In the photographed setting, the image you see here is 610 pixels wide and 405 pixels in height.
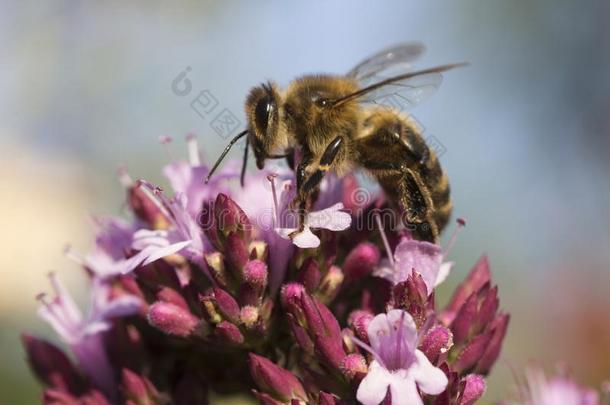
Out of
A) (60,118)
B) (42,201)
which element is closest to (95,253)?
(42,201)

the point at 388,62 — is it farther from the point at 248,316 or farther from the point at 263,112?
the point at 248,316

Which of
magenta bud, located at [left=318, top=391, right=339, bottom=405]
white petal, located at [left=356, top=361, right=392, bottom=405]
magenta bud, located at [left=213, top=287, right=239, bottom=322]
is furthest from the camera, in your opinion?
magenta bud, located at [left=213, top=287, right=239, bottom=322]

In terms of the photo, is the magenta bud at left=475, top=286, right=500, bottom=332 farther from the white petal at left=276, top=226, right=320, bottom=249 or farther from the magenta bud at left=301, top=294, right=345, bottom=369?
the white petal at left=276, top=226, right=320, bottom=249

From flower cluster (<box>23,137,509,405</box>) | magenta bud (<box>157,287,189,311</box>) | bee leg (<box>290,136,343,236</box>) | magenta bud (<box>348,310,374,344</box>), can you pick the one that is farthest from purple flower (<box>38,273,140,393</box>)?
magenta bud (<box>348,310,374,344</box>)

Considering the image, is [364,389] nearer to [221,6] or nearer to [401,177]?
[401,177]

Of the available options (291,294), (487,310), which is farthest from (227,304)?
(487,310)
